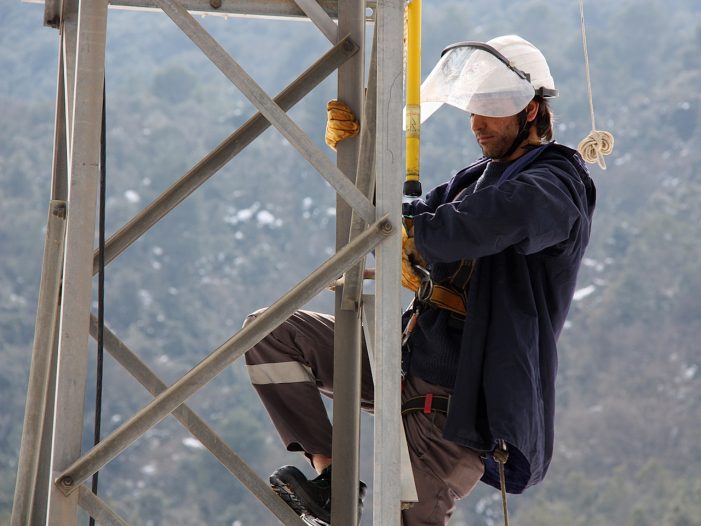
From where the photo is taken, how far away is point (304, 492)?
11.7ft

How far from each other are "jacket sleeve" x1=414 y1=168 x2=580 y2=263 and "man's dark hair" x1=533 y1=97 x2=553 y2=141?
0.54 meters

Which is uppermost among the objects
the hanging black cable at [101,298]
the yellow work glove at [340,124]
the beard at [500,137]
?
the yellow work glove at [340,124]

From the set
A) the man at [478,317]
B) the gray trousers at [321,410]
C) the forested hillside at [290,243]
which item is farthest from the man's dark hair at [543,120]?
the forested hillside at [290,243]

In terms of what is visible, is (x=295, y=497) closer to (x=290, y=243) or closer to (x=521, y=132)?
(x=521, y=132)

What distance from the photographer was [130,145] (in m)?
60.1

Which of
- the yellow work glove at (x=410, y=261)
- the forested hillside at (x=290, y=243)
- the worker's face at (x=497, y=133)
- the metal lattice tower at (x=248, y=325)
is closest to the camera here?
the metal lattice tower at (x=248, y=325)

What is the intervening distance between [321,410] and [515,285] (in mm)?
778

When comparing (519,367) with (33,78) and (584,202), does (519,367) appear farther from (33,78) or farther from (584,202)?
(33,78)

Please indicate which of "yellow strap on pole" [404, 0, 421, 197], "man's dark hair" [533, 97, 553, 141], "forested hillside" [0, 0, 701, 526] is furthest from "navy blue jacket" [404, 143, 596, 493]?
"forested hillside" [0, 0, 701, 526]

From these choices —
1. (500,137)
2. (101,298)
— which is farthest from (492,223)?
(101,298)

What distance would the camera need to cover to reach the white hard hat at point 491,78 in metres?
3.62

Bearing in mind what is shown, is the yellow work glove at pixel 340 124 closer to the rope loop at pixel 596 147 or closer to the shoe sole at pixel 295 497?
the rope loop at pixel 596 147

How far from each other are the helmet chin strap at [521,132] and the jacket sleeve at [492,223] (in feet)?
1.57

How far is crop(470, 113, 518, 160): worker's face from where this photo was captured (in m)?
3.72
